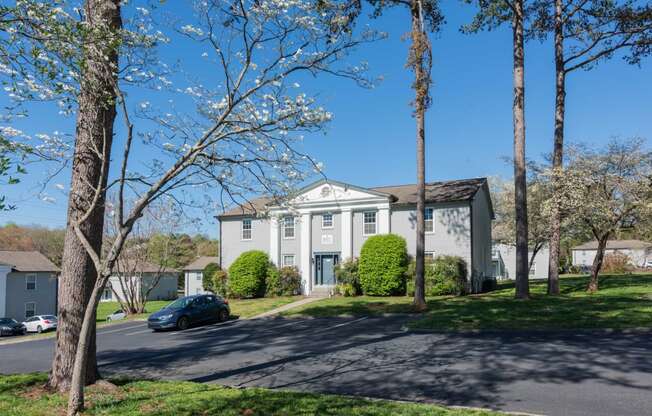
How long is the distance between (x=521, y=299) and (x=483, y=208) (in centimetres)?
1213

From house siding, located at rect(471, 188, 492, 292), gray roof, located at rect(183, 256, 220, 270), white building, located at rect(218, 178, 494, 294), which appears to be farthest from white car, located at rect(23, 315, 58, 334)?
house siding, located at rect(471, 188, 492, 292)

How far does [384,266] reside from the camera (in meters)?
28.3

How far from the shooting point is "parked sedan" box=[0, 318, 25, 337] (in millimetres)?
36906

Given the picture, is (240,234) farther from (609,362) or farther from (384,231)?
(609,362)

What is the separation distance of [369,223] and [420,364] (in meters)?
20.6

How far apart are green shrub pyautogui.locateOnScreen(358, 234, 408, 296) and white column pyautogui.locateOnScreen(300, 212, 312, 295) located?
429 cm

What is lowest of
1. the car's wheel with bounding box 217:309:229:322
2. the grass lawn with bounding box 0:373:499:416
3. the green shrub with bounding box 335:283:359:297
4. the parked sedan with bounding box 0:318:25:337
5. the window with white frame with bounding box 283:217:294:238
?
the parked sedan with bounding box 0:318:25:337

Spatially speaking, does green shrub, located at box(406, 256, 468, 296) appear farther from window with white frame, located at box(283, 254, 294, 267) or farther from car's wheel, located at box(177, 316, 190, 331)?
car's wheel, located at box(177, 316, 190, 331)

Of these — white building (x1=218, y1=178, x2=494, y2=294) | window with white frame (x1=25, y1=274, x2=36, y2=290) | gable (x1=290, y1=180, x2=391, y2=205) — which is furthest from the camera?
window with white frame (x1=25, y1=274, x2=36, y2=290)

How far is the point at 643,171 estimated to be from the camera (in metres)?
25.8

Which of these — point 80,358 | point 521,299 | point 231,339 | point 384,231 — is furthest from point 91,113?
point 384,231

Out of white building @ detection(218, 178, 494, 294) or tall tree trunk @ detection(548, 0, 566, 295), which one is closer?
tall tree trunk @ detection(548, 0, 566, 295)

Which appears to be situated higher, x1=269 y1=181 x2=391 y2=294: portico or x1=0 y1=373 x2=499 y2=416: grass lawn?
x1=269 y1=181 x2=391 y2=294: portico

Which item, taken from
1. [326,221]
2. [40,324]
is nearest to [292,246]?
[326,221]
